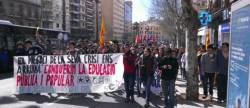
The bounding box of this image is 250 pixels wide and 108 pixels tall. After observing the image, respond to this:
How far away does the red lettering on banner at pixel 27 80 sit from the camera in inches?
483

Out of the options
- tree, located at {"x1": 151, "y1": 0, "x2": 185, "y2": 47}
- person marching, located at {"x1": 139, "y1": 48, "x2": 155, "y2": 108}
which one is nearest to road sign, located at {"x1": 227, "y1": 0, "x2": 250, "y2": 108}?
person marching, located at {"x1": 139, "y1": 48, "x2": 155, "y2": 108}

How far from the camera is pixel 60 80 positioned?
1204 centimetres

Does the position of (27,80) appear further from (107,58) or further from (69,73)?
(107,58)

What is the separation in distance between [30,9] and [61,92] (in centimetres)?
6288

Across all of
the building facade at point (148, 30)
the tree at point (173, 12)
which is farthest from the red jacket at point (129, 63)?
the building facade at point (148, 30)

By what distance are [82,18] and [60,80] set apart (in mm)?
106800

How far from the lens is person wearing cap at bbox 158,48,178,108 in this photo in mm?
8867

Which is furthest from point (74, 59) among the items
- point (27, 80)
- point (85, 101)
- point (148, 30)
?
point (148, 30)

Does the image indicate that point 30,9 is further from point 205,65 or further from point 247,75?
point 247,75

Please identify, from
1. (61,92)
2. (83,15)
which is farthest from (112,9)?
(61,92)

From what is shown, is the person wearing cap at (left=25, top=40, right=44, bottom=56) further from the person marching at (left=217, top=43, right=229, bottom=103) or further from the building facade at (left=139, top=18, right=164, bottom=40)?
the building facade at (left=139, top=18, right=164, bottom=40)

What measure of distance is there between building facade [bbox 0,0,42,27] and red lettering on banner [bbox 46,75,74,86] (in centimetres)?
4960

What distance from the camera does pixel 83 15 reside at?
390ft

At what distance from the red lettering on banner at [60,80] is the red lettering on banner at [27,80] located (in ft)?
1.48
